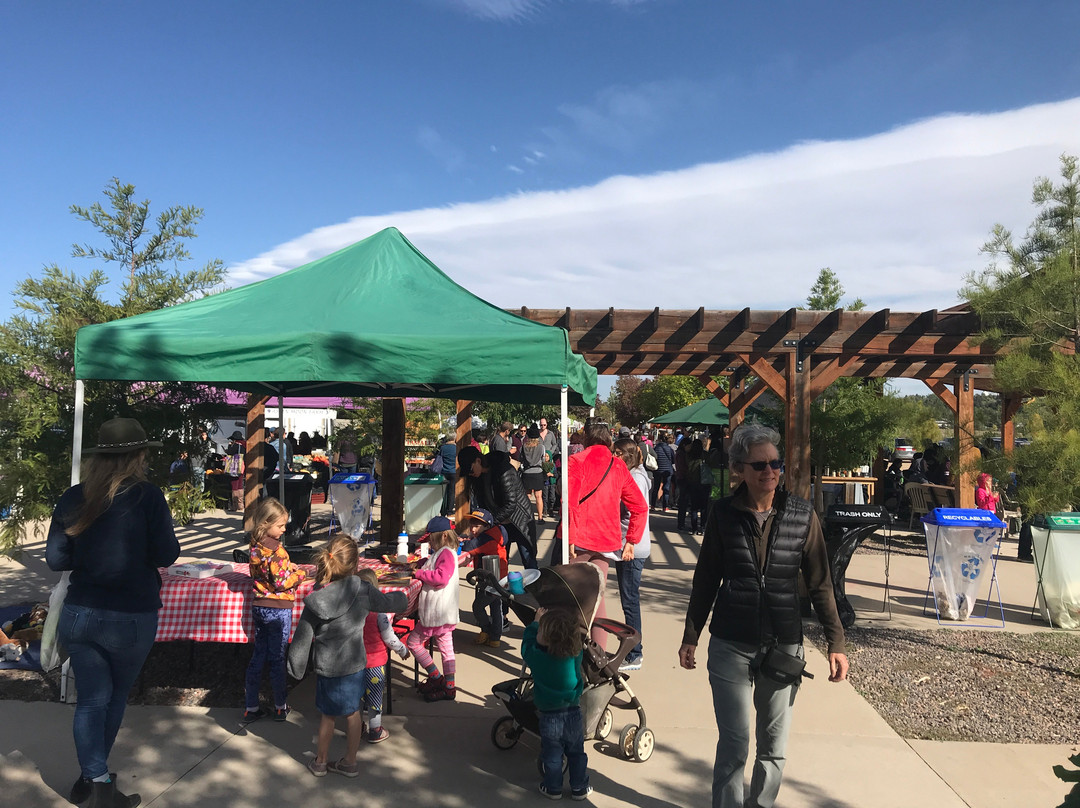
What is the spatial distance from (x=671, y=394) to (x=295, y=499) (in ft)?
119

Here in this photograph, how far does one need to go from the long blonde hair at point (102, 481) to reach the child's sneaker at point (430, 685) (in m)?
2.14

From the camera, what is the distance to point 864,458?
1400 centimetres

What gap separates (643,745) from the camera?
3.82 m

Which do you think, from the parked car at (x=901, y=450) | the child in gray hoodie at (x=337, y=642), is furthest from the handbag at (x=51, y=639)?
the parked car at (x=901, y=450)

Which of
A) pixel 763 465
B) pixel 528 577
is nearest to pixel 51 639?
pixel 528 577

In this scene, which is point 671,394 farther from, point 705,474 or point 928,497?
point 928,497

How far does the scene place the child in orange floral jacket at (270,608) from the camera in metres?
4.21

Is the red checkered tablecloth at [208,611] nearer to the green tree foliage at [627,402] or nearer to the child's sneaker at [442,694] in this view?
the child's sneaker at [442,694]

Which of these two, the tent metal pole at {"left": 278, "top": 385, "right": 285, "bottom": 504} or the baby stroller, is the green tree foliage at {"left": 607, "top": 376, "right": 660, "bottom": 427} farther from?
the baby stroller

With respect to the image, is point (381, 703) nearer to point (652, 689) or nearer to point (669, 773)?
point (669, 773)

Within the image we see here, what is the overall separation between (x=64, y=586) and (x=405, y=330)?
101 inches

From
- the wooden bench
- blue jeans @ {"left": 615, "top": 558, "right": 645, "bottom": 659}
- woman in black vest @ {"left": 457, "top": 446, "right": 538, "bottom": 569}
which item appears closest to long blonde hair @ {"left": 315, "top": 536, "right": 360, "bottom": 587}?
blue jeans @ {"left": 615, "top": 558, "right": 645, "bottom": 659}

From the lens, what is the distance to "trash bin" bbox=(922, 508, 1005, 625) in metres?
6.55

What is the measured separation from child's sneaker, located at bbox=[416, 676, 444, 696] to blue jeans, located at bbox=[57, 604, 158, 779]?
5.87 feet
